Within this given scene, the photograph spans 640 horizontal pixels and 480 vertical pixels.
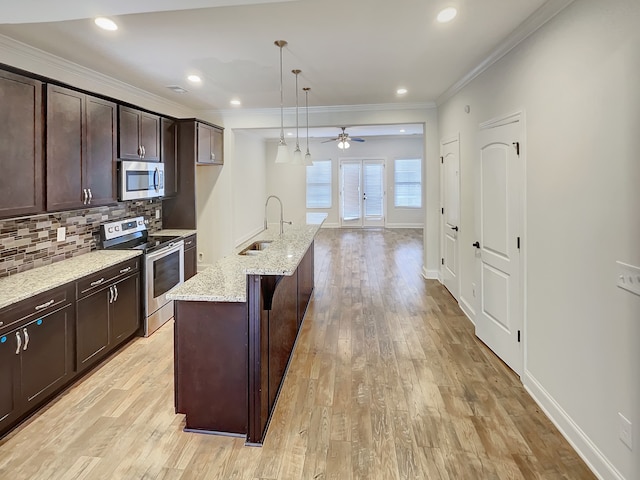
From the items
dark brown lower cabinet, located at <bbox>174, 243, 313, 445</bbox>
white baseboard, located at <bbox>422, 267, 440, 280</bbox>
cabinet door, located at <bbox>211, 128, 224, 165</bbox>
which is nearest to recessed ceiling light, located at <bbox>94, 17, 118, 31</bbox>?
Result: dark brown lower cabinet, located at <bbox>174, 243, 313, 445</bbox>

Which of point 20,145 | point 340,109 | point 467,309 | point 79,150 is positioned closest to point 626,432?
point 467,309

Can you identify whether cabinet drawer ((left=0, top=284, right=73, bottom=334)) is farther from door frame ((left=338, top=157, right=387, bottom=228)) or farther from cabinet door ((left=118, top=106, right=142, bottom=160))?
door frame ((left=338, top=157, right=387, bottom=228))

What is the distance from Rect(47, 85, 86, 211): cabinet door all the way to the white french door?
8.98 meters

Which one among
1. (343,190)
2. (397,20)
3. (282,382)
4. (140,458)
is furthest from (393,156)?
(140,458)

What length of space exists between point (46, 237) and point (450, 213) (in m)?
4.55

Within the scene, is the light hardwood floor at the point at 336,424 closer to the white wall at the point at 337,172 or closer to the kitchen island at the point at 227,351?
the kitchen island at the point at 227,351

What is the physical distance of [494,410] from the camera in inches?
99.7

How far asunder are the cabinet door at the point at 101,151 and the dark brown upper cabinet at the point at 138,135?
13cm

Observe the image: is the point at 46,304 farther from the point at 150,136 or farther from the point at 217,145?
the point at 217,145

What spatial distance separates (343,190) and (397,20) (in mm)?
8963

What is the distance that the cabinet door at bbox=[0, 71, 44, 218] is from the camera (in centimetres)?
241

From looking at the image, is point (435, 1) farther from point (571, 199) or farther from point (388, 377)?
point (388, 377)

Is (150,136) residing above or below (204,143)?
below

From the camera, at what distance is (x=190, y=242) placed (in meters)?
4.70
